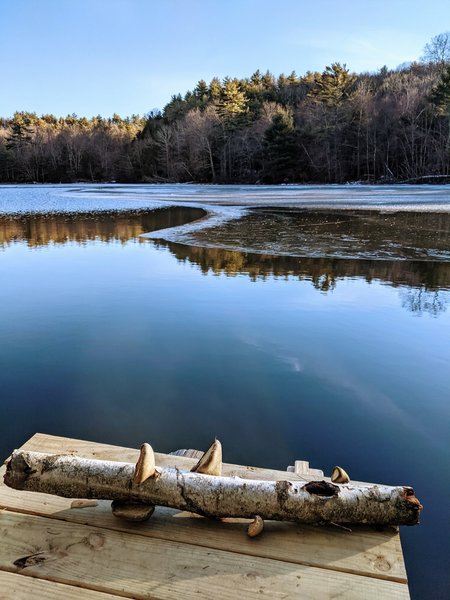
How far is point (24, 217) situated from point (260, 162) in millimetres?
43579

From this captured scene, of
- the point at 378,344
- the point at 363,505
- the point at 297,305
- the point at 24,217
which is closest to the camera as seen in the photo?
the point at 363,505

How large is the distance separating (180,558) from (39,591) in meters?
0.47

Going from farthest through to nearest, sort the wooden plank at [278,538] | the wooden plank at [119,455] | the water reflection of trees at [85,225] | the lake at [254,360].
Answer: the water reflection of trees at [85,225] → the lake at [254,360] → the wooden plank at [119,455] → the wooden plank at [278,538]

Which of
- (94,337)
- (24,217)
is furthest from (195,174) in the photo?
(94,337)

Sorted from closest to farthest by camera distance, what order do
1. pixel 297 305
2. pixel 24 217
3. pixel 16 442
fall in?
pixel 16 442 → pixel 297 305 → pixel 24 217

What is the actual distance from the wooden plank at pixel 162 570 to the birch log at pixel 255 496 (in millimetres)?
147

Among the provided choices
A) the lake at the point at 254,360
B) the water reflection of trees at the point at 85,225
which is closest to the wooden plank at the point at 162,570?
the lake at the point at 254,360

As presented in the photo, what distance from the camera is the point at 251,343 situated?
468 cm

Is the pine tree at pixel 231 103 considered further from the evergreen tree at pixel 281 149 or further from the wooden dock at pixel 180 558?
the wooden dock at pixel 180 558

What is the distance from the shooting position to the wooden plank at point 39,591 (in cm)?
155

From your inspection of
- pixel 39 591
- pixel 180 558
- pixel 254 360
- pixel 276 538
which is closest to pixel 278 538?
pixel 276 538

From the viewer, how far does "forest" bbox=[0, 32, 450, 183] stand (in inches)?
1912

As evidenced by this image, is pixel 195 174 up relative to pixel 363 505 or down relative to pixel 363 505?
up

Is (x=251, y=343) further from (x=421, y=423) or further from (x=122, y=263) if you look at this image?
(x=122, y=263)
